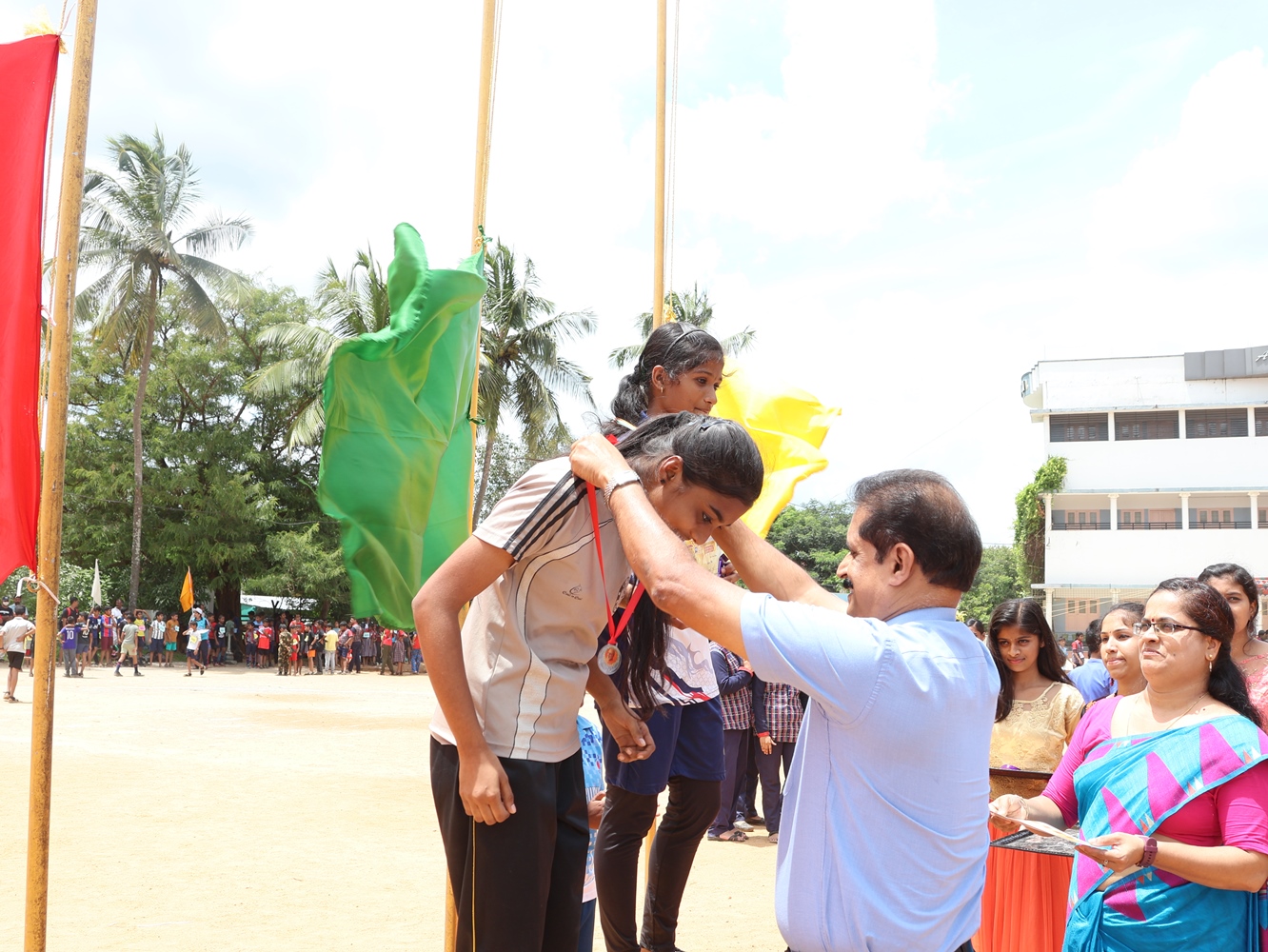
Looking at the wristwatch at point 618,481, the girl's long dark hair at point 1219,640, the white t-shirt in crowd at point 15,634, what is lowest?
the white t-shirt in crowd at point 15,634

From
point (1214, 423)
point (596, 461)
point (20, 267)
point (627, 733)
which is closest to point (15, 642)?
point (20, 267)

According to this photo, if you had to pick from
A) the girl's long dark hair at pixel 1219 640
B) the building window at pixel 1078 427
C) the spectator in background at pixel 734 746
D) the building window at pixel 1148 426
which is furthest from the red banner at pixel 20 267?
the building window at pixel 1148 426

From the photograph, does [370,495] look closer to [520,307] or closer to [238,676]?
[238,676]

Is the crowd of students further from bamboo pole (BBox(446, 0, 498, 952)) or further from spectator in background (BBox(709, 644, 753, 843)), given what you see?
bamboo pole (BBox(446, 0, 498, 952))

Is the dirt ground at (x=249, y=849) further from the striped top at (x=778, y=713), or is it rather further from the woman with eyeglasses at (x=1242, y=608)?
the woman with eyeglasses at (x=1242, y=608)

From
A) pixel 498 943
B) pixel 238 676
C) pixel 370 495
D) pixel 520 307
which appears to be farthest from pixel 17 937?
pixel 520 307

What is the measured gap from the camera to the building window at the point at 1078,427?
46469mm

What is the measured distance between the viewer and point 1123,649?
4754 mm

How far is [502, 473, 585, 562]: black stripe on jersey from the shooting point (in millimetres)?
2295

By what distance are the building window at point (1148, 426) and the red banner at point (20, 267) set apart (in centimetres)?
4838

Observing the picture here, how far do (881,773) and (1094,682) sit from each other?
204 inches

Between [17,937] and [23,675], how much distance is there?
2253 cm

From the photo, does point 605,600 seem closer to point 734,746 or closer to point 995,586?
point 734,746

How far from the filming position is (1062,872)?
154 inches
